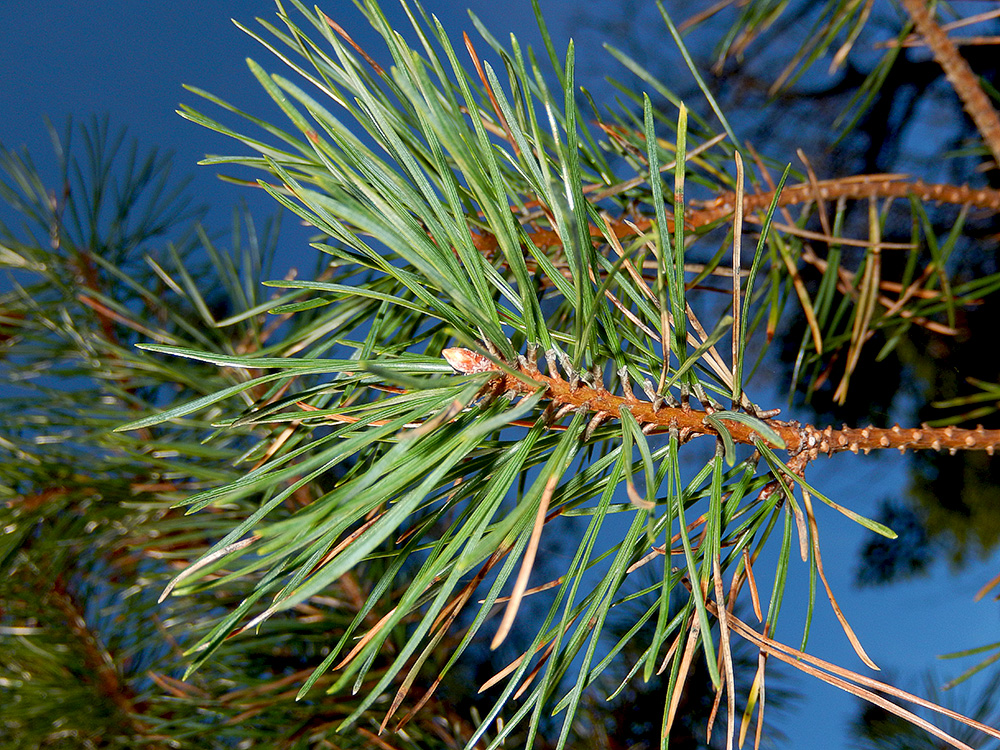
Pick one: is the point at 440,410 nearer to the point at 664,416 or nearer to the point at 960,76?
the point at 664,416

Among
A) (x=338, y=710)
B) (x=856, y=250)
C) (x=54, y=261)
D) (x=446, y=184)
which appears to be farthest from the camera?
(x=856, y=250)

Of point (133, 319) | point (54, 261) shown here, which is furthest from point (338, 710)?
point (54, 261)

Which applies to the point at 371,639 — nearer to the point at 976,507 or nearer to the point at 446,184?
the point at 446,184

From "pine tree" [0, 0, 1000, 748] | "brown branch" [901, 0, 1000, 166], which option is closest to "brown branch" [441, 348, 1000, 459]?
"pine tree" [0, 0, 1000, 748]

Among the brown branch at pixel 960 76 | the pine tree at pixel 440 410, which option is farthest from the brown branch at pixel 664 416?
the brown branch at pixel 960 76

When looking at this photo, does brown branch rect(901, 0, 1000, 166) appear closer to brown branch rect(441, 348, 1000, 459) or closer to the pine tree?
the pine tree

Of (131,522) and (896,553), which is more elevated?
(896,553)
